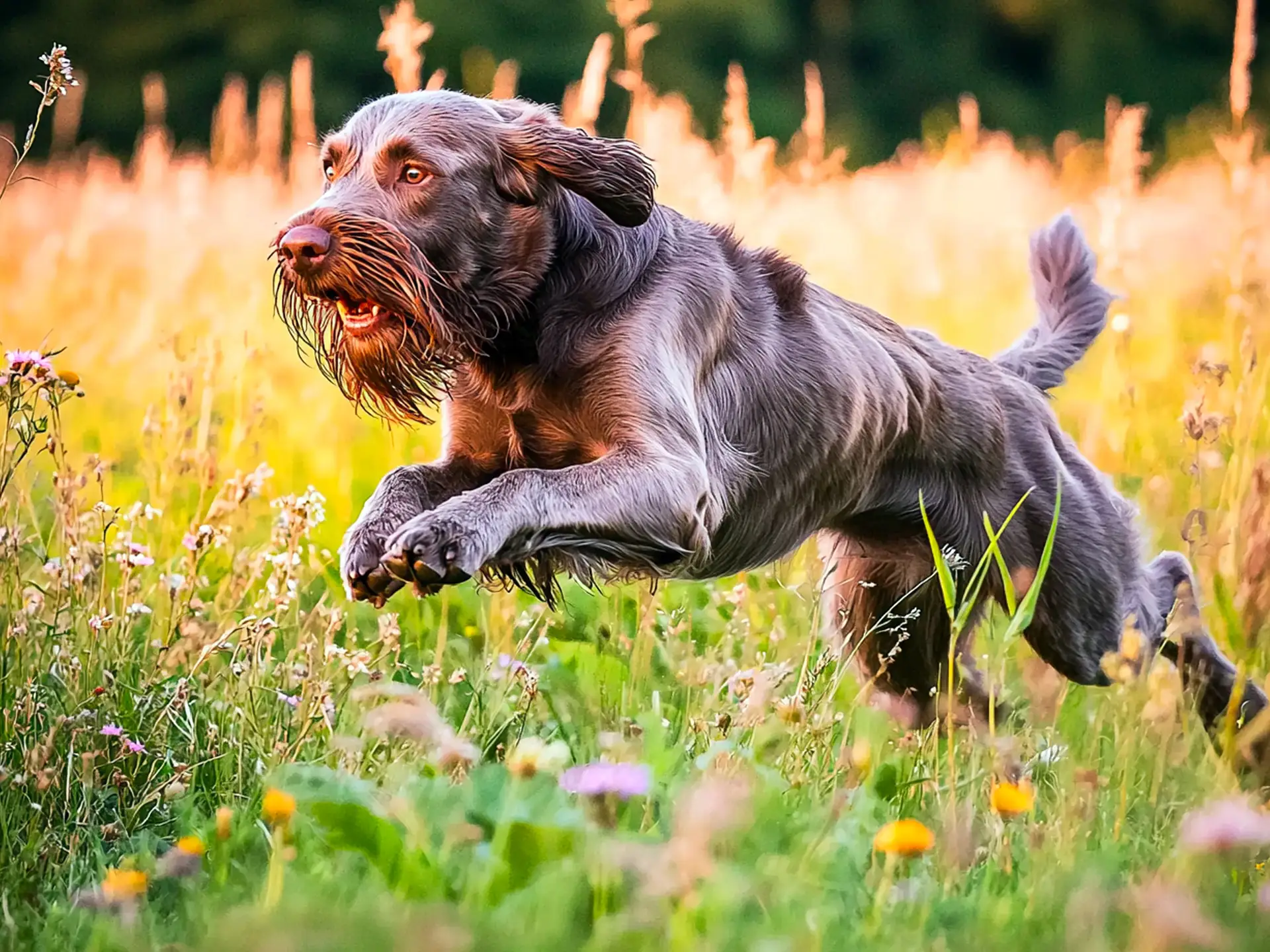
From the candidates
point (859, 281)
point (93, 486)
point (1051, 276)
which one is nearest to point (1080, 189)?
point (859, 281)

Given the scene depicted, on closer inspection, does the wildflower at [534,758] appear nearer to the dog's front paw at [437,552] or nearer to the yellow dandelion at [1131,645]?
the dog's front paw at [437,552]

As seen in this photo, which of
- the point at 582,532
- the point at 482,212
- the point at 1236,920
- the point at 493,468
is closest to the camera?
the point at 1236,920

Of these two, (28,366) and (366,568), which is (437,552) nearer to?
(366,568)

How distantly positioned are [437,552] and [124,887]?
905 mm

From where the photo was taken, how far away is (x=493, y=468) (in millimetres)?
3627

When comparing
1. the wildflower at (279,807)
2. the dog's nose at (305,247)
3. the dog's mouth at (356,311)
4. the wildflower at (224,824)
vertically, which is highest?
the dog's nose at (305,247)

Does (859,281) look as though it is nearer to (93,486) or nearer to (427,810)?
(93,486)

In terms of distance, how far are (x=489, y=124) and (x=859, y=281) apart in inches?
257

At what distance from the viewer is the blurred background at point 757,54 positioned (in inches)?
860

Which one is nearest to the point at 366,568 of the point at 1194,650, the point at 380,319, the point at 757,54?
the point at 380,319

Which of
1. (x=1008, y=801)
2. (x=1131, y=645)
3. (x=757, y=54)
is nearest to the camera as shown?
(x=1131, y=645)

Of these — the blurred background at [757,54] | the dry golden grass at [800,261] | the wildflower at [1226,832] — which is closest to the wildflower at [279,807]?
the wildflower at [1226,832]

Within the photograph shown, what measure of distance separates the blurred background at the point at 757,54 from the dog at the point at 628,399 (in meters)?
16.9

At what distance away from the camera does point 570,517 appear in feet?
9.97
